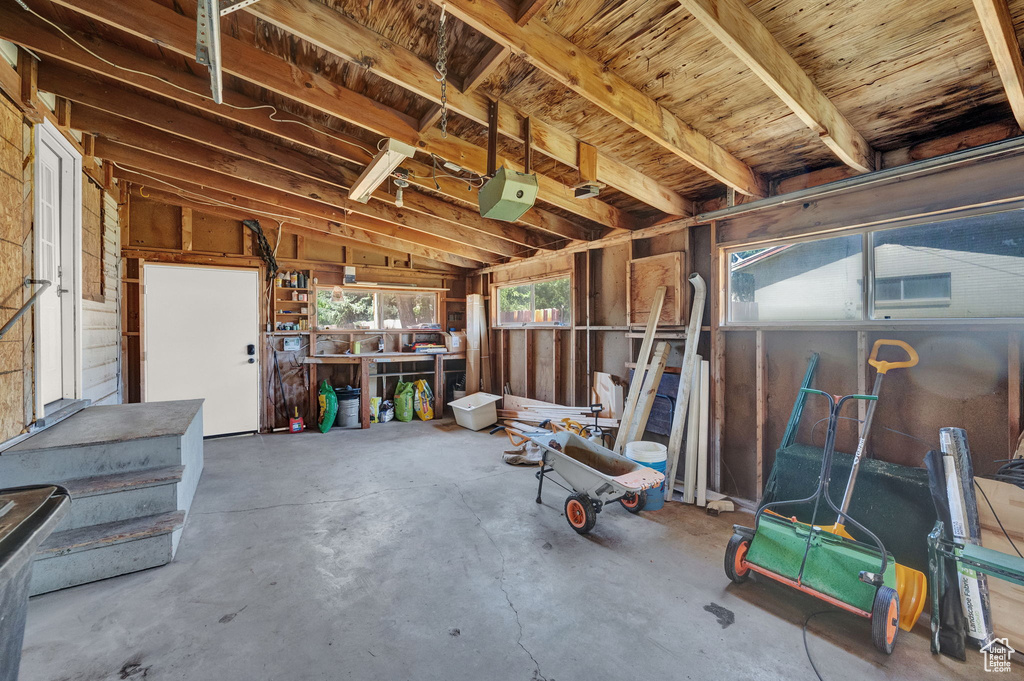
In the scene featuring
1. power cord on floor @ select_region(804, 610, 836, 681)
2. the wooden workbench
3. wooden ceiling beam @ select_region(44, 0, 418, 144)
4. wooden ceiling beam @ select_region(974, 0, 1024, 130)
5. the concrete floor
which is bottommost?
power cord on floor @ select_region(804, 610, 836, 681)

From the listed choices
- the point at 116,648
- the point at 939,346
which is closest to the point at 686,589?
the point at 939,346

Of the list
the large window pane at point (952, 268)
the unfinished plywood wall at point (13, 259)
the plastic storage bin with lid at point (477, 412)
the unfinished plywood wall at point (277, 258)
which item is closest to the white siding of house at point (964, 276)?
the large window pane at point (952, 268)

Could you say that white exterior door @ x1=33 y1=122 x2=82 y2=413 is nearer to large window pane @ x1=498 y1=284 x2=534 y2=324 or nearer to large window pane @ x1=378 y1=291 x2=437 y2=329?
large window pane @ x1=378 y1=291 x2=437 y2=329

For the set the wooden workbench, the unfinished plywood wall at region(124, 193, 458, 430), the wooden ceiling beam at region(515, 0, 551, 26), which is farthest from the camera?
the wooden workbench

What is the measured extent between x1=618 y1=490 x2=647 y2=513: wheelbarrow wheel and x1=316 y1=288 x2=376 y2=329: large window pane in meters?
4.74

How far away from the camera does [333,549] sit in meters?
2.66

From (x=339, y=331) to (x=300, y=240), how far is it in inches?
55.4

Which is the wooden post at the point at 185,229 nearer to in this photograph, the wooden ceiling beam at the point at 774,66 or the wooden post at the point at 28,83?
the wooden post at the point at 28,83

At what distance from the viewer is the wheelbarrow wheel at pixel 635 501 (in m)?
3.17

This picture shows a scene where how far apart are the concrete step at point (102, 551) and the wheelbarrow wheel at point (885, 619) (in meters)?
3.70

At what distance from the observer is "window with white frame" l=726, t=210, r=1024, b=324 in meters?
2.30

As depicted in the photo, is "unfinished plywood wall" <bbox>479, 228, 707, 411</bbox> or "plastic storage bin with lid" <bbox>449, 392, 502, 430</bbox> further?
"plastic storage bin with lid" <bbox>449, 392, 502, 430</bbox>

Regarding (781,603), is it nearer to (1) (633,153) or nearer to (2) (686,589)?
(2) (686,589)

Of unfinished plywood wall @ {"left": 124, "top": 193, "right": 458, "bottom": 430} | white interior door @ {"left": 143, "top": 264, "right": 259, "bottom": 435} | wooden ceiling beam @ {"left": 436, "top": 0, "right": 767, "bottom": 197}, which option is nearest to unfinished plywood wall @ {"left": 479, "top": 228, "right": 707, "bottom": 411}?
wooden ceiling beam @ {"left": 436, "top": 0, "right": 767, "bottom": 197}
